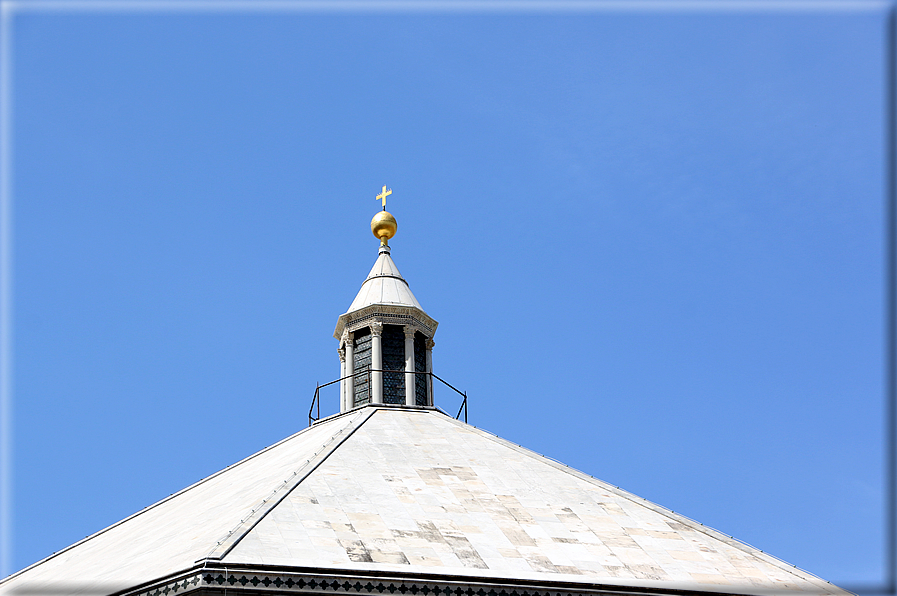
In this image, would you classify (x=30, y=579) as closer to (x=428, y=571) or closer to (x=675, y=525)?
(x=428, y=571)

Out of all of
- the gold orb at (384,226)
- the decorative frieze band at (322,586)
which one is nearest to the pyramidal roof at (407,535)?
the decorative frieze band at (322,586)

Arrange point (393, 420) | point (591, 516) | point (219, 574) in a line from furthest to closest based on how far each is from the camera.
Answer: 1. point (393, 420)
2. point (591, 516)
3. point (219, 574)

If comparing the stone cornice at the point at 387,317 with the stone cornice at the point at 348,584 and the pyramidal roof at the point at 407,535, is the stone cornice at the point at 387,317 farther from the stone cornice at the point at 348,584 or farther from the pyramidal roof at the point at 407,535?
the stone cornice at the point at 348,584

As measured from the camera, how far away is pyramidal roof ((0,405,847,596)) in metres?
24.4

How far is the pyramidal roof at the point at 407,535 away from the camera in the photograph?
2441cm

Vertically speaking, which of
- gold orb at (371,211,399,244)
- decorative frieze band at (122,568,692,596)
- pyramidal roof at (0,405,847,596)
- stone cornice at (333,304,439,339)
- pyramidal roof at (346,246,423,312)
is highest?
gold orb at (371,211,399,244)

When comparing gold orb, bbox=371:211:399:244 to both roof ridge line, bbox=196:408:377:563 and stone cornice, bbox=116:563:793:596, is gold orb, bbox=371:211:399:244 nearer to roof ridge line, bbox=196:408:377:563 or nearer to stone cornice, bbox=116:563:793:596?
roof ridge line, bbox=196:408:377:563

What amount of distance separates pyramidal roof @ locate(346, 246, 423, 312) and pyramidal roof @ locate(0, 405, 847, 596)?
23.6 feet

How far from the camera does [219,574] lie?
23219 millimetres

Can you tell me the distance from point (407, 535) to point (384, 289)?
17733mm

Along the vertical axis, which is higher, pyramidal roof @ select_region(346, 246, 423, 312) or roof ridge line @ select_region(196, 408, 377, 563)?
pyramidal roof @ select_region(346, 246, 423, 312)

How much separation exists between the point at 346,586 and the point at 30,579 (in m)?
12.6

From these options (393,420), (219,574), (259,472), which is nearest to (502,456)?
(393,420)

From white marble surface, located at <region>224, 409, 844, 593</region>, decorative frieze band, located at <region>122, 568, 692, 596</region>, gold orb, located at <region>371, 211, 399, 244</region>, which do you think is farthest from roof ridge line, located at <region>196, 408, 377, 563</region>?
gold orb, located at <region>371, 211, 399, 244</region>
